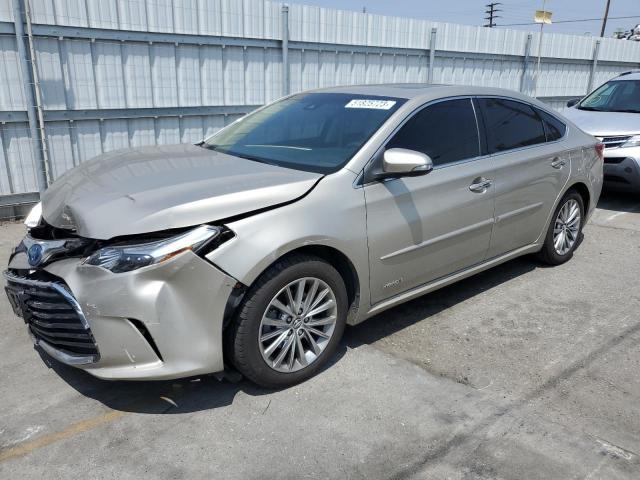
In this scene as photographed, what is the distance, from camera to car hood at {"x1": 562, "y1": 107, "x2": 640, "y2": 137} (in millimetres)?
7465

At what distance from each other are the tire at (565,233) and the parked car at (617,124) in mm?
2401

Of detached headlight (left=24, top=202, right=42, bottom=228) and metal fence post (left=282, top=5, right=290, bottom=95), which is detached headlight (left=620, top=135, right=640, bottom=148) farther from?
detached headlight (left=24, top=202, right=42, bottom=228)

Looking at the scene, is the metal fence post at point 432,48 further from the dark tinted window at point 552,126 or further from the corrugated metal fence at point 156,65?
the dark tinted window at point 552,126

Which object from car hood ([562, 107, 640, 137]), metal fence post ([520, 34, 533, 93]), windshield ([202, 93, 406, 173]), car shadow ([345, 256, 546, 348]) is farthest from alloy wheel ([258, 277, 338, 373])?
metal fence post ([520, 34, 533, 93])

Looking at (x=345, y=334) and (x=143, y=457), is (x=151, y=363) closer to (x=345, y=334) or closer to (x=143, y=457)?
(x=143, y=457)

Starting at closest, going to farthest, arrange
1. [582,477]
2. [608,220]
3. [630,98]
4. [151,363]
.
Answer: [582,477] → [151,363] → [608,220] → [630,98]

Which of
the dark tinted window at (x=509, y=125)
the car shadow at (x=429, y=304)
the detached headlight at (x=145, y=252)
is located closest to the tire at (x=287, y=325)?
the detached headlight at (x=145, y=252)

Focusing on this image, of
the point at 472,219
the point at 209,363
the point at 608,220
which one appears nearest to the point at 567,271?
the point at 472,219

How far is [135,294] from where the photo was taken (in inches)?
105

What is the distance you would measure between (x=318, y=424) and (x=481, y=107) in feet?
8.90

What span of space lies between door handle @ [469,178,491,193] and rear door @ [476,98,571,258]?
0.14 meters

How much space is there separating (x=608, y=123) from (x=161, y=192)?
6.90 m

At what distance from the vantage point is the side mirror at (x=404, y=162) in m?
3.32

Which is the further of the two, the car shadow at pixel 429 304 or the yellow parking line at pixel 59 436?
the car shadow at pixel 429 304
